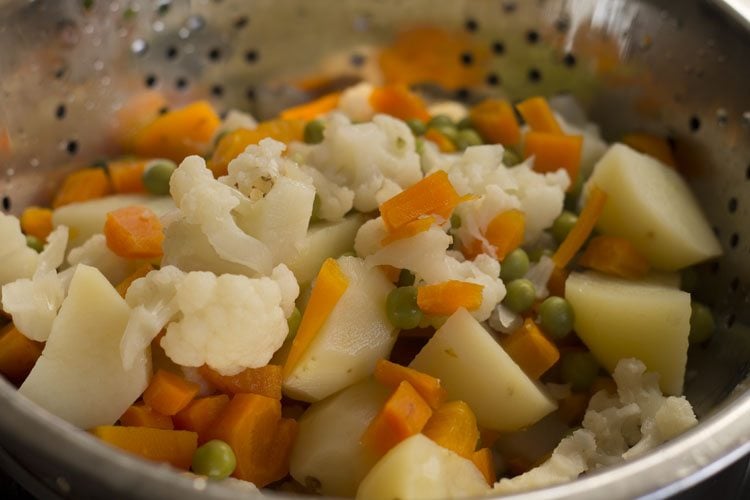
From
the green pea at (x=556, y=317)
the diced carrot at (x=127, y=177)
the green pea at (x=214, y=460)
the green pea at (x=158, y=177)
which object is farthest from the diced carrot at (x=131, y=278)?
the green pea at (x=556, y=317)

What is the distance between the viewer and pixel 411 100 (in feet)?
9.22

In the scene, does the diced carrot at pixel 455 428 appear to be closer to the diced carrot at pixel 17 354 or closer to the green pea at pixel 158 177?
the diced carrot at pixel 17 354

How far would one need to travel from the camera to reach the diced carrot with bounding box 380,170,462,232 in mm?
1974

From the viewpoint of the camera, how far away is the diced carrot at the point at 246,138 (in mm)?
2252

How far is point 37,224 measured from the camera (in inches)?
96.1

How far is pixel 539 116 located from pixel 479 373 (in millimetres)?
963

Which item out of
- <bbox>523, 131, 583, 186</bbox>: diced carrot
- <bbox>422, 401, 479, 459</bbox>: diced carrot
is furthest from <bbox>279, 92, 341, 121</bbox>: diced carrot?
<bbox>422, 401, 479, 459</bbox>: diced carrot

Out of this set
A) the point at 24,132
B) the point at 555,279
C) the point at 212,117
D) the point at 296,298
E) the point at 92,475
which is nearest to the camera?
the point at 92,475

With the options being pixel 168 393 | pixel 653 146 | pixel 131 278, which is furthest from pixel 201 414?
pixel 653 146

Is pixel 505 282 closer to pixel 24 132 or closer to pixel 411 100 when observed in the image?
pixel 411 100

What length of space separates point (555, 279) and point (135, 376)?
102cm

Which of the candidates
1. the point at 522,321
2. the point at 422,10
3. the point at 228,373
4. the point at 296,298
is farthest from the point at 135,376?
the point at 422,10

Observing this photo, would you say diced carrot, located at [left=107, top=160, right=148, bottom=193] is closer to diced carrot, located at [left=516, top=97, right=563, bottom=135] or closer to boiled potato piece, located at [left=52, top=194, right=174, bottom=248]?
boiled potato piece, located at [left=52, top=194, right=174, bottom=248]

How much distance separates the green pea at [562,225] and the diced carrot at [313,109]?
0.80 meters
